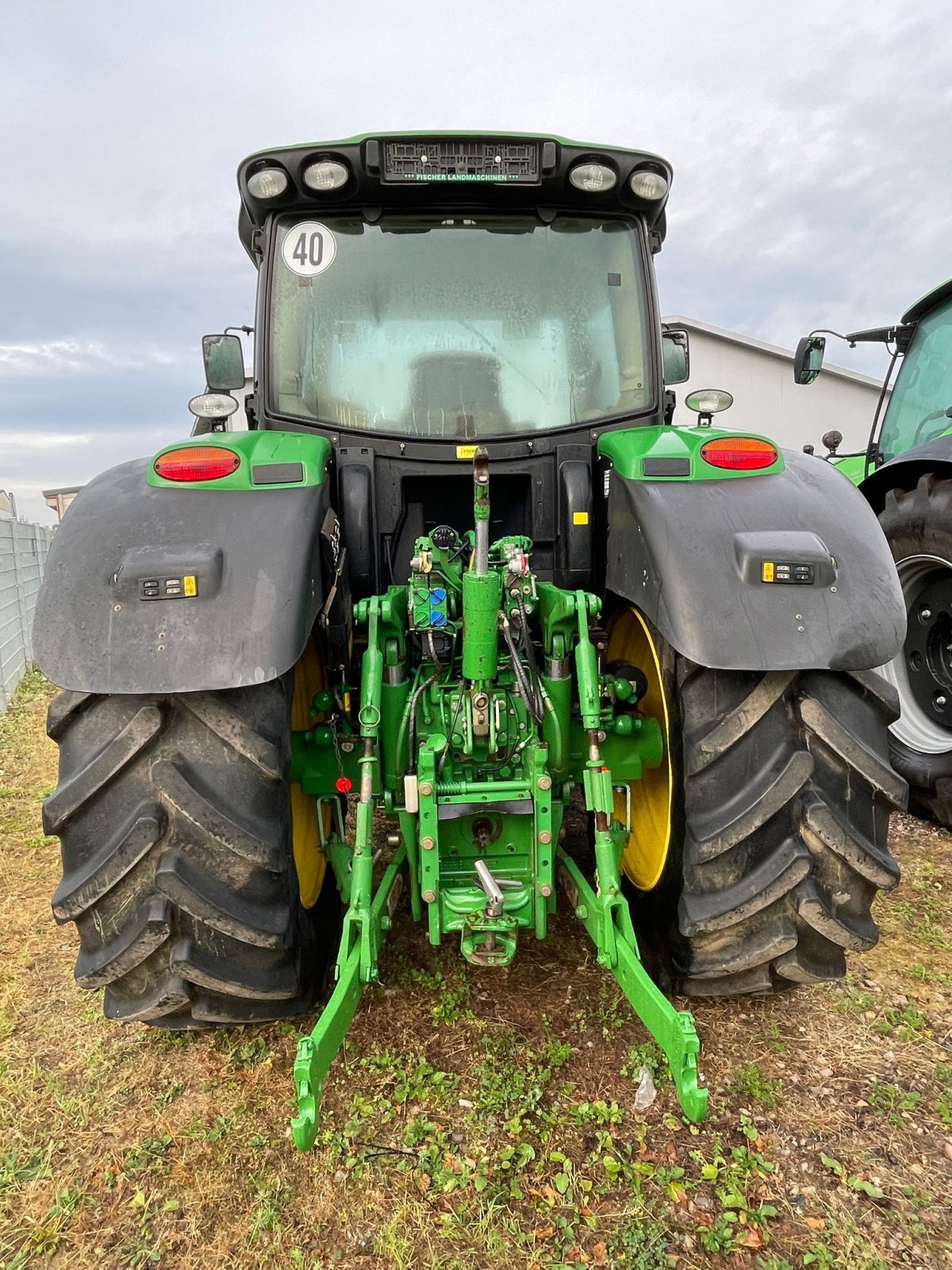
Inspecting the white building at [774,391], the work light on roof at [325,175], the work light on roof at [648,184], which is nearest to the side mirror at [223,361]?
the work light on roof at [325,175]

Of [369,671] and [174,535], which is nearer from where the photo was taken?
[174,535]

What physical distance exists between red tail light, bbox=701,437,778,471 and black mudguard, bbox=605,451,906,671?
0.16 ft

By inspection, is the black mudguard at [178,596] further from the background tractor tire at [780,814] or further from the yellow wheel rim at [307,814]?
the background tractor tire at [780,814]

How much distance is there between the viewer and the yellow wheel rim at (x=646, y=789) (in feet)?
8.04

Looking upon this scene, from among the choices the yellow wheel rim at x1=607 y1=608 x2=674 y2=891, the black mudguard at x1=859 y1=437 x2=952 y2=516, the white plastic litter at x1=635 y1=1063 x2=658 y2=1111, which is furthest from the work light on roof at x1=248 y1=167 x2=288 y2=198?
the black mudguard at x1=859 y1=437 x2=952 y2=516

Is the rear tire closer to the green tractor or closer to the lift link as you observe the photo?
the lift link

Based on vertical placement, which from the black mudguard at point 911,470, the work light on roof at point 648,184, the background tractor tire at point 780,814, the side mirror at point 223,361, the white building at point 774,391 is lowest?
the background tractor tire at point 780,814

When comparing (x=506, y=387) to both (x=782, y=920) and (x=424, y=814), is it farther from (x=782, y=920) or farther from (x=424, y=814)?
(x=782, y=920)

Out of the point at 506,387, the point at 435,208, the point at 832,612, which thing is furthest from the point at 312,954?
the point at 435,208

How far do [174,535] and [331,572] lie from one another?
1.73 feet

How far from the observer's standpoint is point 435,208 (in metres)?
2.80

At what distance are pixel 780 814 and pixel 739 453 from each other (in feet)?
3.24

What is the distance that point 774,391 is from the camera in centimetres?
1828

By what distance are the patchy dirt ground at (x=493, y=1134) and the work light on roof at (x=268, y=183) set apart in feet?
8.30
